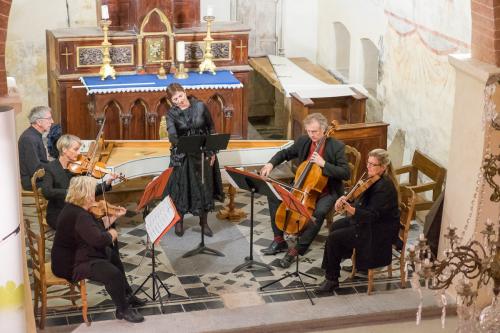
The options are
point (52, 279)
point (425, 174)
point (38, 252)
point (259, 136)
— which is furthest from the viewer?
point (259, 136)

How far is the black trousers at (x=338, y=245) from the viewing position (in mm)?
9086

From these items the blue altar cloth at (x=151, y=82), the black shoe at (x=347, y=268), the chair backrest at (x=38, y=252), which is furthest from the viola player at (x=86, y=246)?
the blue altar cloth at (x=151, y=82)

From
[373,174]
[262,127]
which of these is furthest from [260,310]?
[262,127]

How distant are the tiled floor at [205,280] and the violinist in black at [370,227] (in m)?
0.35

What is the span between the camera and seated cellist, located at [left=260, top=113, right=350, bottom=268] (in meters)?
9.64

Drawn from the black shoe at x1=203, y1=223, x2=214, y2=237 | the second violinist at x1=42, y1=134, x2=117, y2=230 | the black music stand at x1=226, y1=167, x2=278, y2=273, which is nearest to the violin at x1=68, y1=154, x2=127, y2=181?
the second violinist at x1=42, y1=134, x2=117, y2=230

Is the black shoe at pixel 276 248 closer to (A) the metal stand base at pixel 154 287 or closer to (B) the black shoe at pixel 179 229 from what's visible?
(B) the black shoe at pixel 179 229

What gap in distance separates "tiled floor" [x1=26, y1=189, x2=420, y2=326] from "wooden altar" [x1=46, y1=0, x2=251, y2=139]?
A: 1.91 metres

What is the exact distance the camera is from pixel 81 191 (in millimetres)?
8141

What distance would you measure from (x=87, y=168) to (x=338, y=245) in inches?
99.0

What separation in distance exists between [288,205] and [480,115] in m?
1.88

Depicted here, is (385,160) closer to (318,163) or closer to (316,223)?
(318,163)

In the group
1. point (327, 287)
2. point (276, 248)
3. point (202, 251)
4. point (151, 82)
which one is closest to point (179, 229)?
point (202, 251)

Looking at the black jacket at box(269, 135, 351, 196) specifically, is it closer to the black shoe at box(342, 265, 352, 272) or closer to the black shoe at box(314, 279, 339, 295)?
the black shoe at box(342, 265, 352, 272)
